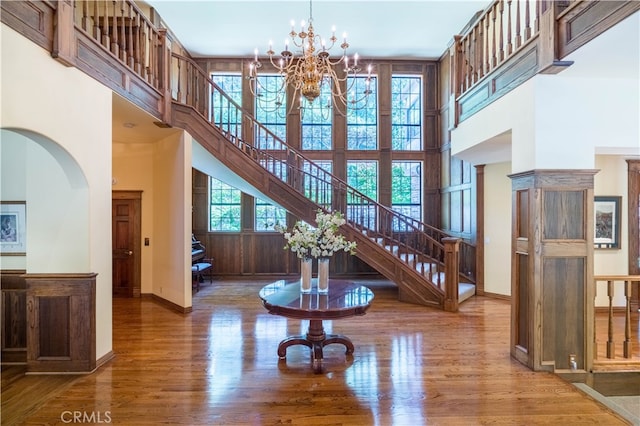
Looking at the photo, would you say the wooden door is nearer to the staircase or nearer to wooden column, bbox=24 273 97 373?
the staircase

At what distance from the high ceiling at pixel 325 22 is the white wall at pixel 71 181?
359cm

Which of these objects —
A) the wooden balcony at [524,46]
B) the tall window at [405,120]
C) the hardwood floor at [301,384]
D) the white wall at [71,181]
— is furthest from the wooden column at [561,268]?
the tall window at [405,120]

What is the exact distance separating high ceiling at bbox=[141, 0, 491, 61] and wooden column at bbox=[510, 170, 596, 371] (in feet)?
14.4

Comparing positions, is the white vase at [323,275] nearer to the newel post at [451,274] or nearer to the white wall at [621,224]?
the newel post at [451,274]

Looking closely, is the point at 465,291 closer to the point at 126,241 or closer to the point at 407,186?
the point at 407,186

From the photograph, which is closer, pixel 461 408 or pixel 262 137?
pixel 461 408

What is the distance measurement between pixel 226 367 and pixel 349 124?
249 inches

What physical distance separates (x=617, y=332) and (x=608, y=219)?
1.90 m

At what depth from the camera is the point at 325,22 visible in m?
6.50

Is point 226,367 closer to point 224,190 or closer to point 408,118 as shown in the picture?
point 224,190

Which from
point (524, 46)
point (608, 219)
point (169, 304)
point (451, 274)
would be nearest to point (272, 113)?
point (169, 304)

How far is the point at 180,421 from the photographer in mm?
2531

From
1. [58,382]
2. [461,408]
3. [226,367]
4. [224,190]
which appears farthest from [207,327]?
[224,190]

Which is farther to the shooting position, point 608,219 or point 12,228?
point 608,219
